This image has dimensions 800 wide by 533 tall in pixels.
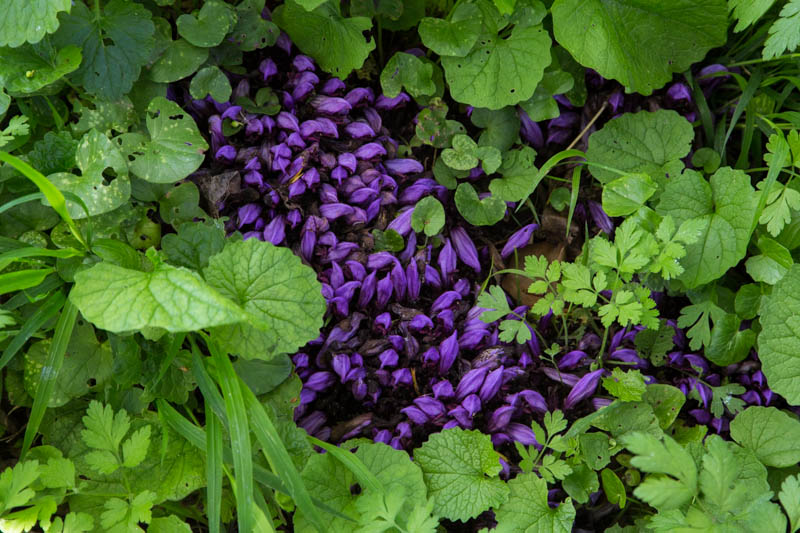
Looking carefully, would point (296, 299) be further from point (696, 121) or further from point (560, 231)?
point (696, 121)

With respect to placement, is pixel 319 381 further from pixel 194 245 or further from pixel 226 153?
pixel 226 153

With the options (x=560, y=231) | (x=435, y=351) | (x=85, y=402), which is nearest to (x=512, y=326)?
(x=435, y=351)

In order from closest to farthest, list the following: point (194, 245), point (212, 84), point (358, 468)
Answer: point (358, 468)
point (194, 245)
point (212, 84)

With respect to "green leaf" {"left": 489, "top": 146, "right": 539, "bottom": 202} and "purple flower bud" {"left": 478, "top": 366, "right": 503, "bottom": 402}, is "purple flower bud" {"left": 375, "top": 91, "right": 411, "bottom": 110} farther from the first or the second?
"purple flower bud" {"left": 478, "top": 366, "right": 503, "bottom": 402}

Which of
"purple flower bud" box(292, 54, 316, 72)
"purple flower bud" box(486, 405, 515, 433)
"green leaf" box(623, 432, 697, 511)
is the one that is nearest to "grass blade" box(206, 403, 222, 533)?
"purple flower bud" box(486, 405, 515, 433)

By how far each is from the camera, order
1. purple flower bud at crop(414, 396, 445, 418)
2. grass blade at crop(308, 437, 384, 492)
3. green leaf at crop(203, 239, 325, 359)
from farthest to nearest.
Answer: purple flower bud at crop(414, 396, 445, 418)
grass blade at crop(308, 437, 384, 492)
green leaf at crop(203, 239, 325, 359)

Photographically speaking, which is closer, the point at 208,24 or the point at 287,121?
the point at 208,24

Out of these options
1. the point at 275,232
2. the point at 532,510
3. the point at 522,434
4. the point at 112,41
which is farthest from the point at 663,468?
the point at 112,41
